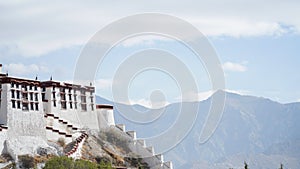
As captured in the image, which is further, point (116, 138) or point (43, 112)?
point (116, 138)

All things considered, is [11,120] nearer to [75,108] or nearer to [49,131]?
[49,131]

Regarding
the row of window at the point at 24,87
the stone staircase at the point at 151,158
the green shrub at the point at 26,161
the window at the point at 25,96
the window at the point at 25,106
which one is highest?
the row of window at the point at 24,87

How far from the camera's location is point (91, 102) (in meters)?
84.2

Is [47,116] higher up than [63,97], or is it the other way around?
[63,97]

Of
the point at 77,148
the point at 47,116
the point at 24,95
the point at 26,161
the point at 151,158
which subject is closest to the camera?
the point at 26,161

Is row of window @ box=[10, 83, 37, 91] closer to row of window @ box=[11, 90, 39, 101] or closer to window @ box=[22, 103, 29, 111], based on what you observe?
row of window @ box=[11, 90, 39, 101]

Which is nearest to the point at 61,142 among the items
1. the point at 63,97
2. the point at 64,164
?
the point at 63,97

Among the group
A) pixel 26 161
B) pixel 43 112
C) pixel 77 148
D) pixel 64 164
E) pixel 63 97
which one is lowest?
pixel 64 164

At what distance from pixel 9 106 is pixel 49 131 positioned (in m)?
6.74

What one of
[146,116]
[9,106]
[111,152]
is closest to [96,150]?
[111,152]

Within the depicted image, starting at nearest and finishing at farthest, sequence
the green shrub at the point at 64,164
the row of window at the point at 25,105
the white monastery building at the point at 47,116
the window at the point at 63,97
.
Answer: the green shrub at the point at 64,164
the white monastery building at the point at 47,116
the row of window at the point at 25,105
the window at the point at 63,97

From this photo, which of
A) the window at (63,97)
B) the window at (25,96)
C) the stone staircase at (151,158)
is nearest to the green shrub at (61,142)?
the window at (25,96)

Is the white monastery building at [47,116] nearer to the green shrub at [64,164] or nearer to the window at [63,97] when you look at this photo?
the window at [63,97]

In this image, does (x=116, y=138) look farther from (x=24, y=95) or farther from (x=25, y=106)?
(x=24, y=95)
